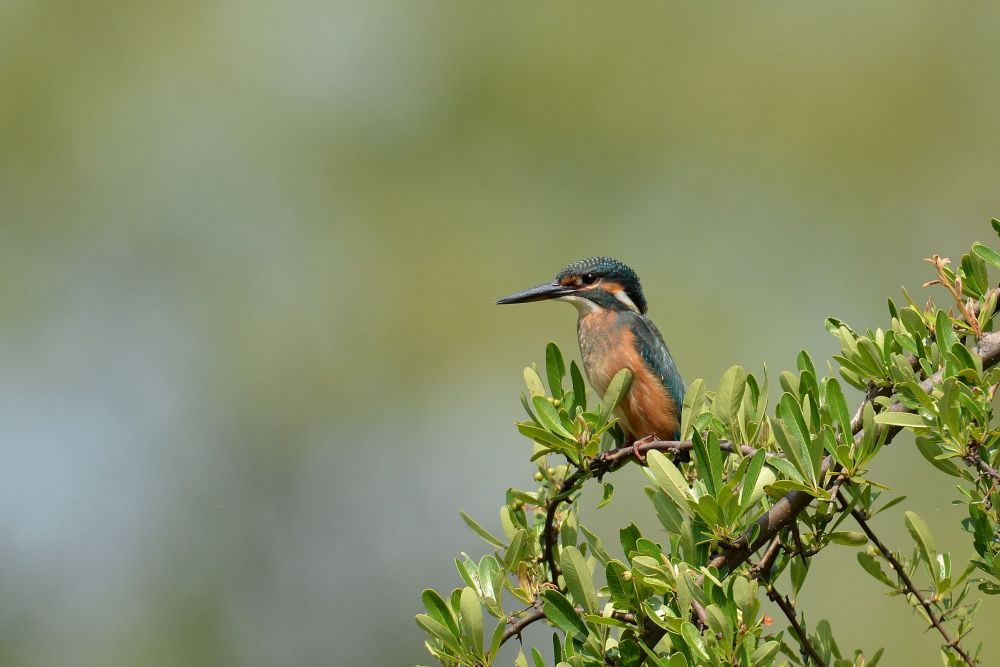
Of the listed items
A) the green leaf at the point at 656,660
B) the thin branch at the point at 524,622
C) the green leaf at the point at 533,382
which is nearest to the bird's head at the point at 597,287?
the green leaf at the point at 533,382

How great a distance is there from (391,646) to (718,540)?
7.74 m

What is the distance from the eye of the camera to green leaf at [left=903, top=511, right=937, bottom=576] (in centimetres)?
179

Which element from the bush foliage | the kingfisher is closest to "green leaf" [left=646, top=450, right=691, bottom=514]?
the bush foliage

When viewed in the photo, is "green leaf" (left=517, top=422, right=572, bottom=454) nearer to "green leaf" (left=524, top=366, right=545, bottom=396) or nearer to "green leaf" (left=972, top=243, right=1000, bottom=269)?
"green leaf" (left=524, top=366, right=545, bottom=396)

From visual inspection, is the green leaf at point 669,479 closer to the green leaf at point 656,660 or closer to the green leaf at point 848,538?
the green leaf at point 656,660

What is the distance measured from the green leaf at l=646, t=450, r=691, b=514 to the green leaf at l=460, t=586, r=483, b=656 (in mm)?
364

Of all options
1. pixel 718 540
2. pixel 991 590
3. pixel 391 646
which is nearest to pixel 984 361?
pixel 991 590

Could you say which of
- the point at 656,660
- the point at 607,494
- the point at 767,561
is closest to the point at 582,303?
the point at 607,494

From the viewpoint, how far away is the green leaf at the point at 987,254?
1.79 m

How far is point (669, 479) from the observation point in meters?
1.69

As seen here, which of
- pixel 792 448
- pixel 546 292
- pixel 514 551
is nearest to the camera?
pixel 792 448

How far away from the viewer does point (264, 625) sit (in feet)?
28.8

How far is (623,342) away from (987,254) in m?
1.79

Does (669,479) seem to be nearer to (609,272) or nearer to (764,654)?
(764,654)
